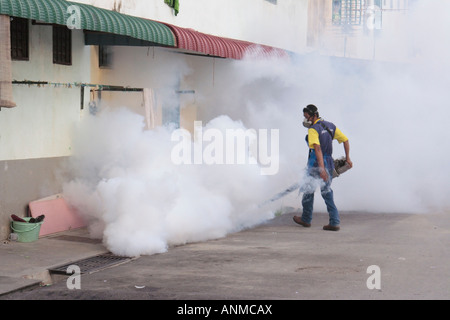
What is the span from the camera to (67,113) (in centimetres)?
1065

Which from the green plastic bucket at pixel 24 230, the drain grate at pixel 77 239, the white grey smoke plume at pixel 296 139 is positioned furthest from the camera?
the white grey smoke plume at pixel 296 139

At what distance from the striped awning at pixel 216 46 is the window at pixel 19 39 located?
2614mm

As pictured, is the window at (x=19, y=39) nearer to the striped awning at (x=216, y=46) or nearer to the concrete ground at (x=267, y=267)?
the concrete ground at (x=267, y=267)

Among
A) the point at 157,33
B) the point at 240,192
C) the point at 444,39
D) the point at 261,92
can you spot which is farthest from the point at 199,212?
the point at 444,39

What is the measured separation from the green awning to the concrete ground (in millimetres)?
2754

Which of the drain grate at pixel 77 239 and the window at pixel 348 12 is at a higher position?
the window at pixel 348 12

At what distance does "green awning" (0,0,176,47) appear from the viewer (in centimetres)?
783

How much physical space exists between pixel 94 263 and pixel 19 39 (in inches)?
131

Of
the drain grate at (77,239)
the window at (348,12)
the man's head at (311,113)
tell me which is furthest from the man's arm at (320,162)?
the window at (348,12)

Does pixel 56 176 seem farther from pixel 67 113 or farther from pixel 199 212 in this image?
pixel 199 212

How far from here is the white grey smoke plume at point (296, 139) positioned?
9.89m

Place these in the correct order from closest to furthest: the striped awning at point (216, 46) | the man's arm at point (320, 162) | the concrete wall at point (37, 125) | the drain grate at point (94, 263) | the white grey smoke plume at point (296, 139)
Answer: the drain grate at point (94, 263) → the concrete wall at point (37, 125) → the white grey smoke plume at point (296, 139) → the man's arm at point (320, 162) → the striped awning at point (216, 46)

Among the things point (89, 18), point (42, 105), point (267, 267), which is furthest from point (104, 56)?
point (267, 267)

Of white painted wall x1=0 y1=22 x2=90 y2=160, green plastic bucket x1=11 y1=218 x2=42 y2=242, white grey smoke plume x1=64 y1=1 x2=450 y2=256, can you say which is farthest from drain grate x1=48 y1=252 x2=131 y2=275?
white painted wall x1=0 y1=22 x2=90 y2=160
